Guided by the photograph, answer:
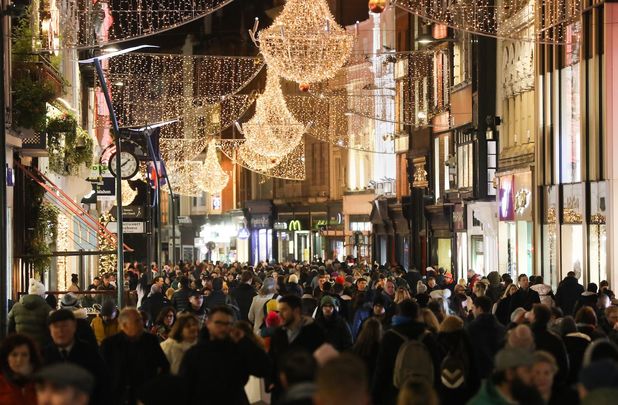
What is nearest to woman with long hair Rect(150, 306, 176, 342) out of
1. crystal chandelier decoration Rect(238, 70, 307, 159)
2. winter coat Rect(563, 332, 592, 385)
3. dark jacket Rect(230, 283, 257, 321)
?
winter coat Rect(563, 332, 592, 385)

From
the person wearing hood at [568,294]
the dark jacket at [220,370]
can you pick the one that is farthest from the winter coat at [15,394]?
the person wearing hood at [568,294]

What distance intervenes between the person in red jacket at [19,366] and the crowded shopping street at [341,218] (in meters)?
0.02

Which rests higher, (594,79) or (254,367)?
(594,79)

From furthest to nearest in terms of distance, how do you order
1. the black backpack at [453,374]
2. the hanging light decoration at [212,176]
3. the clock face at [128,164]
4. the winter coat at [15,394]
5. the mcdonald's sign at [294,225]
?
the mcdonald's sign at [294,225] → the hanging light decoration at [212,176] → the clock face at [128,164] → the black backpack at [453,374] → the winter coat at [15,394]

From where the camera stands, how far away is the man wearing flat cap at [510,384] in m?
8.77

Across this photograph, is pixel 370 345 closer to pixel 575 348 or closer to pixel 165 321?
pixel 575 348

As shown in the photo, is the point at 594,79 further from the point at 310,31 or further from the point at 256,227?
the point at 256,227

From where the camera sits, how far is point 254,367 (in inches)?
464

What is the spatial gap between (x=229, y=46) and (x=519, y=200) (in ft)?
240

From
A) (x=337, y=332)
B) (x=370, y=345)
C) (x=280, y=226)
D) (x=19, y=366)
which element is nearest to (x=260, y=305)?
(x=337, y=332)

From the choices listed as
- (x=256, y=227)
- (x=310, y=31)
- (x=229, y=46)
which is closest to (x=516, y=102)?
(x=310, y=31)

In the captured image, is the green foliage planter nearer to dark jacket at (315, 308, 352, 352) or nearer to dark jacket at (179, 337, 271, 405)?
dark jacket at (315, 308, 352, 352)

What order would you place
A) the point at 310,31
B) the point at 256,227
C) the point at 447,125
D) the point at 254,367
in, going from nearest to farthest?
1. the point at 254,367
2. the point at 310,31
3. the point at 447,125
4. the point at 256,227

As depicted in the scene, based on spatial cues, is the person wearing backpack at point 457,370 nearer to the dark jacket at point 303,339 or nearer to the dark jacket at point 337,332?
the dark jacket at point 303,339
